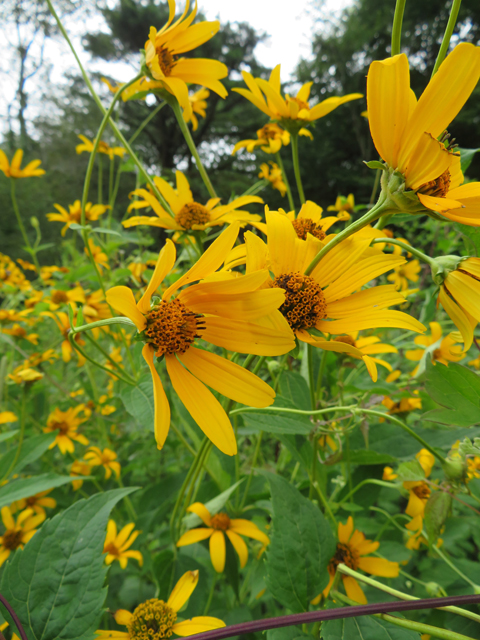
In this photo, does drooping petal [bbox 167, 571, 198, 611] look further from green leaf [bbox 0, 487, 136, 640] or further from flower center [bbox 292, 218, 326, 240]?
→ flower center [bbox 292, 218, 326, 240]

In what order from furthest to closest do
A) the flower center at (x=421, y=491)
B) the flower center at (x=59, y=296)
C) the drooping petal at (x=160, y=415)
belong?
1. the flower center at (x=59, y=296)
2. the flower center at (x=421, y=491)
3. the drooping petal at (x=160, y=415)

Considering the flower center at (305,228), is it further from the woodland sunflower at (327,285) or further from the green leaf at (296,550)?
the green leaf at (296,550)

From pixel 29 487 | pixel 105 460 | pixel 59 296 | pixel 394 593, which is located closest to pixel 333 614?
pixel 394 593

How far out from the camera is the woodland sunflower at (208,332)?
282mm

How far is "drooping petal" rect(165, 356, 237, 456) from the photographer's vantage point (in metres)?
0.29

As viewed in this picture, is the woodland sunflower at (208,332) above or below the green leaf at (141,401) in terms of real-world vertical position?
above

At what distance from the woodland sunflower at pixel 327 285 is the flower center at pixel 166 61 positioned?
0.37 metres

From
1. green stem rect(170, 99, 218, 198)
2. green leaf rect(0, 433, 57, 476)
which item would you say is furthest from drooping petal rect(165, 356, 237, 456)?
green leaf rect(0, 433, 57, 476)

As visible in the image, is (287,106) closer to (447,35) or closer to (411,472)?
(447,35)

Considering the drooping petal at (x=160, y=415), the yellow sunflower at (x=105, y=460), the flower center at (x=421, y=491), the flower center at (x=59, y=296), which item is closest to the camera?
the drooping petal at (x=160, y=415)

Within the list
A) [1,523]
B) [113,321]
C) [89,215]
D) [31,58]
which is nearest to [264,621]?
[113,321]

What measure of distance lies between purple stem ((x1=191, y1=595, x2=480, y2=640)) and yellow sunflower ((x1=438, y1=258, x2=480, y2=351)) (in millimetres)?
192

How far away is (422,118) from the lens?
27 centimetres

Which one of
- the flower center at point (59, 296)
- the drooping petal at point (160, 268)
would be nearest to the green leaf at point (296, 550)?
the drooping petal at point (160, 268)
